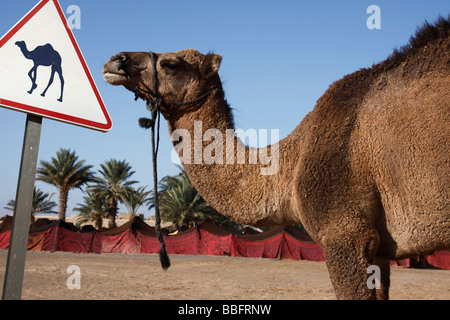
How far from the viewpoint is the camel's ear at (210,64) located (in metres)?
4.14

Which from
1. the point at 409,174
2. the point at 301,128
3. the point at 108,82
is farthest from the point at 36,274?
the point at 409,174

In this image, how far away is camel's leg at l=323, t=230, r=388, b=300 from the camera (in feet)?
9.58

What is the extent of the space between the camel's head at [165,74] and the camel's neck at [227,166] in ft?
0.68

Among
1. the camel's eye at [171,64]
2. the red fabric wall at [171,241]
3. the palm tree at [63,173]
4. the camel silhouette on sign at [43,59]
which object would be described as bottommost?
the red fabric wall at [171,241]

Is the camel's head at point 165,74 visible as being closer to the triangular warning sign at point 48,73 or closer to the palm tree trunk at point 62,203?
the triangular warning sign at point 48,73

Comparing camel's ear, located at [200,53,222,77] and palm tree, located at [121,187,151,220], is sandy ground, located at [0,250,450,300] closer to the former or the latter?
camel's ear, located at [200,53,222,77]

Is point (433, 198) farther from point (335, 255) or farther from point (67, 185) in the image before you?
point (67, 185)

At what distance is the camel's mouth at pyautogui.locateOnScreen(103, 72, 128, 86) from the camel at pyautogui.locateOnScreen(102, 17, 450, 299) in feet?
3.52

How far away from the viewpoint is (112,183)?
1468 inches

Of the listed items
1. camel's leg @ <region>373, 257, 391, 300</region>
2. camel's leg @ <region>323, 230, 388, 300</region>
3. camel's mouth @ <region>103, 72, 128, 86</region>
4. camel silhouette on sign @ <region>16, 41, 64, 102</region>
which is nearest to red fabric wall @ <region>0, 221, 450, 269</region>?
camel's leg @ <region>373, 257, 391, 300</region>

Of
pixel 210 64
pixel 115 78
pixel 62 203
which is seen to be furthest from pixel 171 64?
pixel 62 203

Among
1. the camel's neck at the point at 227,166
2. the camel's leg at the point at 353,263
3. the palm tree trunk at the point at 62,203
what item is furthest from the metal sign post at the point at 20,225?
the palm tree trunk at the point at 62,203

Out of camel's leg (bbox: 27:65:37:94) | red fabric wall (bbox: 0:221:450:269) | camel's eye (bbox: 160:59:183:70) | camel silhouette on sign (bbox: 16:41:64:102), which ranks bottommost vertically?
red fabric wall (bbox: 0:221:450:269)

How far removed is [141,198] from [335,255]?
35400 mm
